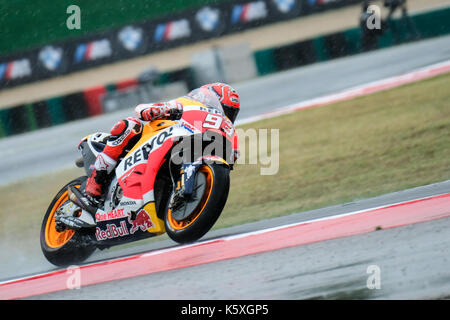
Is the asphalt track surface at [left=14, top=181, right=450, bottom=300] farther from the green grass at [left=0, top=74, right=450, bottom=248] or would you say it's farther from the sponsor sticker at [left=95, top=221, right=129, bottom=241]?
the green grass at [left=0, top=74, right=450, bottom=248]

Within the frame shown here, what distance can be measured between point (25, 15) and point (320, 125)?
16.9 meters

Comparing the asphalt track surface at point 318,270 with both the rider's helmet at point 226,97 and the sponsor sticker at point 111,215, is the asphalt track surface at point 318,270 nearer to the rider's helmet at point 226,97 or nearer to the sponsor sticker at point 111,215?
the sponsor sticker at point 111,215

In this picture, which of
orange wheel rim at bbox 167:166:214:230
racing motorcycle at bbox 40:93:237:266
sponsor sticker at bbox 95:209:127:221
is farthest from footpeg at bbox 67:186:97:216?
orange wheel rim at bbox 167:166:214:230

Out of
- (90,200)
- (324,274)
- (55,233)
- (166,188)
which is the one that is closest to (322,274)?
(324,274)

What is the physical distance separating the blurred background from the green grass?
8677 millimetres

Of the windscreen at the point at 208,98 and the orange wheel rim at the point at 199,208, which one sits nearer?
the orange wheel rim at the point at 199,208

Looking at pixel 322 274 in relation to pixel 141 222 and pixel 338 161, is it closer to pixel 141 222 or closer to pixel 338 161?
pixel 141 222

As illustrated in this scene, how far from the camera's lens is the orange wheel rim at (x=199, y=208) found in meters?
4.73

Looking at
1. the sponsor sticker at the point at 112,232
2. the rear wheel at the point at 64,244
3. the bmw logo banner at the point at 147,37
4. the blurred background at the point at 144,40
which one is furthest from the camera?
the bmw logo banner at the point at 147,37

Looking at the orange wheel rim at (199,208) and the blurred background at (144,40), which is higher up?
the blurred background at (144,40)

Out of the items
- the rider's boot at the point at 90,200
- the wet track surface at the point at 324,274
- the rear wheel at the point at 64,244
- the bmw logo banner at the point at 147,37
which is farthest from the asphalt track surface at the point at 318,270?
the bmw logo banner at the point at 147,37

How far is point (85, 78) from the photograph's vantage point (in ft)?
75.8

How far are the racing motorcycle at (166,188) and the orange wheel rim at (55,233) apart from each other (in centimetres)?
1
